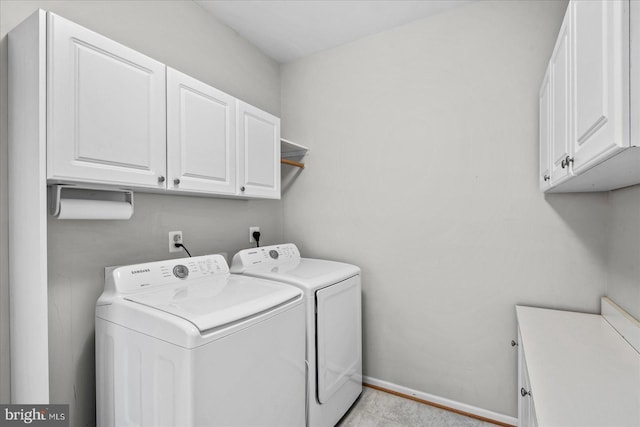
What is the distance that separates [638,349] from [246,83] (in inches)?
107

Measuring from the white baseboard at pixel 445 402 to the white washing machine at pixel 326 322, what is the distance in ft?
0.70

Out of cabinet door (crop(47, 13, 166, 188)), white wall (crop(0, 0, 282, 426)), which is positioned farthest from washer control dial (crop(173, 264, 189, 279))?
cabinet door (crop(47, 13, 166, 188))

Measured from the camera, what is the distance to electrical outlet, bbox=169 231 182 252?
5.98ft

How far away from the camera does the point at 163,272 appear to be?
5.16 feet

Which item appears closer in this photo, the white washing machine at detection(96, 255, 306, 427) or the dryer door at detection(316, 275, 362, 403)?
the white washing machine at detection(96, 255, 306, 427)

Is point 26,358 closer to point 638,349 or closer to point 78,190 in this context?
point 78,190

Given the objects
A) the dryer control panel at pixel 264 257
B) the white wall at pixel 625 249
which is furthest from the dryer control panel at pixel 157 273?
the white wall at pixel 625 249

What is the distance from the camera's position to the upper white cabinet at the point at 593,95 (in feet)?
2.19

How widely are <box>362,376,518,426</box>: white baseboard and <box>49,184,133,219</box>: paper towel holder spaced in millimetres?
2117

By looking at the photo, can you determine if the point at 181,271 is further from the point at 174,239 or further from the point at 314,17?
the point at 314,17

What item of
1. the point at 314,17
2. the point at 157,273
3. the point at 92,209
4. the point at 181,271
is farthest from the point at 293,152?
the point at 92,209

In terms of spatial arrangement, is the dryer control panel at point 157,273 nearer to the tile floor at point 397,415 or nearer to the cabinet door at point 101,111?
the cabinet door at point 101,111

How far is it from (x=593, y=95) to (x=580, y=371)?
947 mm

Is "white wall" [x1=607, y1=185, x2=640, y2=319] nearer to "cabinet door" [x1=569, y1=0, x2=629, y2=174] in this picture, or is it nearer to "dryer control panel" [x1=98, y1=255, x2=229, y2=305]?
"cabinet door" [x1=569, y1=0, x2=629, y2=174]
